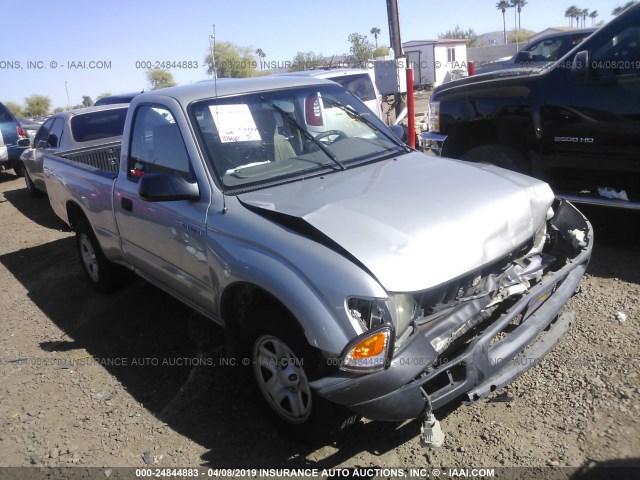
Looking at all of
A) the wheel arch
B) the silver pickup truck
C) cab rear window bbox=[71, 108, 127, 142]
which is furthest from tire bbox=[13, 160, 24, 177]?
the wheel arch

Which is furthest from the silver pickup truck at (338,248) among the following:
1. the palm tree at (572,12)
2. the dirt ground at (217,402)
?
the palm tree at (572,12)

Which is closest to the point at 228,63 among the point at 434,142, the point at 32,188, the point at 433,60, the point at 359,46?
the point at 32,188

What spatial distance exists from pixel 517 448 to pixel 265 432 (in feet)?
4.46

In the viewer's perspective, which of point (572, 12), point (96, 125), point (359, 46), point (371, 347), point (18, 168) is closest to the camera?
point (371, 347)

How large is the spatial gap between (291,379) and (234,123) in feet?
5.56

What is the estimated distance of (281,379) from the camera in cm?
295

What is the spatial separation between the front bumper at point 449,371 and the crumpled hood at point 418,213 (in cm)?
29

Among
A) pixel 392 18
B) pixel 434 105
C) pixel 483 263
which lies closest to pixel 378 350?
pixel 483 263

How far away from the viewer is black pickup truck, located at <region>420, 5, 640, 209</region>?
15.2 feet

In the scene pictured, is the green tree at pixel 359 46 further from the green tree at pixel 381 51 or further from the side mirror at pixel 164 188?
the side mirror at pixel 164 188

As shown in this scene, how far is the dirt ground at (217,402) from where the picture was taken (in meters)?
2.89

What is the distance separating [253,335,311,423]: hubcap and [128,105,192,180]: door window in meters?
1.25

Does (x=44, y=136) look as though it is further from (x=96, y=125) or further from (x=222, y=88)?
(x=222, y=88)

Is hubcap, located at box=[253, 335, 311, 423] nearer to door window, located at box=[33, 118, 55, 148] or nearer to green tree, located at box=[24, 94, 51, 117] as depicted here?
door window, located at box=[33, 118, 55, 148]
